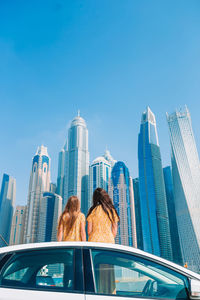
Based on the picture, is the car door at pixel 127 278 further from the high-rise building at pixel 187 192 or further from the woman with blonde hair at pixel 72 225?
the high-rise building at pixel 187 192

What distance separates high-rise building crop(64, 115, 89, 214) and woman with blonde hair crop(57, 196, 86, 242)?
13903cm

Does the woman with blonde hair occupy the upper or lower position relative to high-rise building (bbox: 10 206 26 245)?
lower

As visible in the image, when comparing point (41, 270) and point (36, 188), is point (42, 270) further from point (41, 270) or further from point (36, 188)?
point (36, 188)

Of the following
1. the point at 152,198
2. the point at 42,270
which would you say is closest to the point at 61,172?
the point at 152,198

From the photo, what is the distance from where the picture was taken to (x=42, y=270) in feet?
7.55

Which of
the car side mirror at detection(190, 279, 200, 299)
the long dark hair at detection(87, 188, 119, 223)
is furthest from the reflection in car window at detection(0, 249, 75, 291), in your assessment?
the long dark hair at detection(87, 188, 119, 223)

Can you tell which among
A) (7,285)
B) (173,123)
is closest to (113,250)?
(7,285)

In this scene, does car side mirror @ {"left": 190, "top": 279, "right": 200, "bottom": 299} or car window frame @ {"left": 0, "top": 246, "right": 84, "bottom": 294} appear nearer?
car side mirror @ {"left": 190, "top": 279, "right": 200, "bottom": 299}

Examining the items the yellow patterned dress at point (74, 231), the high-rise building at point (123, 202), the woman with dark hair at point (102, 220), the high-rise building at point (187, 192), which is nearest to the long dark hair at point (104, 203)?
the woman with dark hair at point (102, 220)

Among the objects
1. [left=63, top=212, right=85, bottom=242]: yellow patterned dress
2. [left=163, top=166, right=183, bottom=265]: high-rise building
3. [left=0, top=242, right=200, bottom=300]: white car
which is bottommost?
[left=0, top=242, right=200, bottom=300]: white car

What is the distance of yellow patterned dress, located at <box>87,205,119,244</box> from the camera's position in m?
3.83

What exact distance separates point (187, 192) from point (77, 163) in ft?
226

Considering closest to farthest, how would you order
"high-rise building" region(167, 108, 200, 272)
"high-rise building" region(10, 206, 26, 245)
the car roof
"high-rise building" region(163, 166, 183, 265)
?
the car roof → "high-rise building" region(167, 108, 200, 272) → "high-rise building" region(163, 166, 183, 265) → "high-rise building" region(10, 206, 26, 245)

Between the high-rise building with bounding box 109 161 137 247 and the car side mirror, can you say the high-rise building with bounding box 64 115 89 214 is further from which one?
the car side mirror
